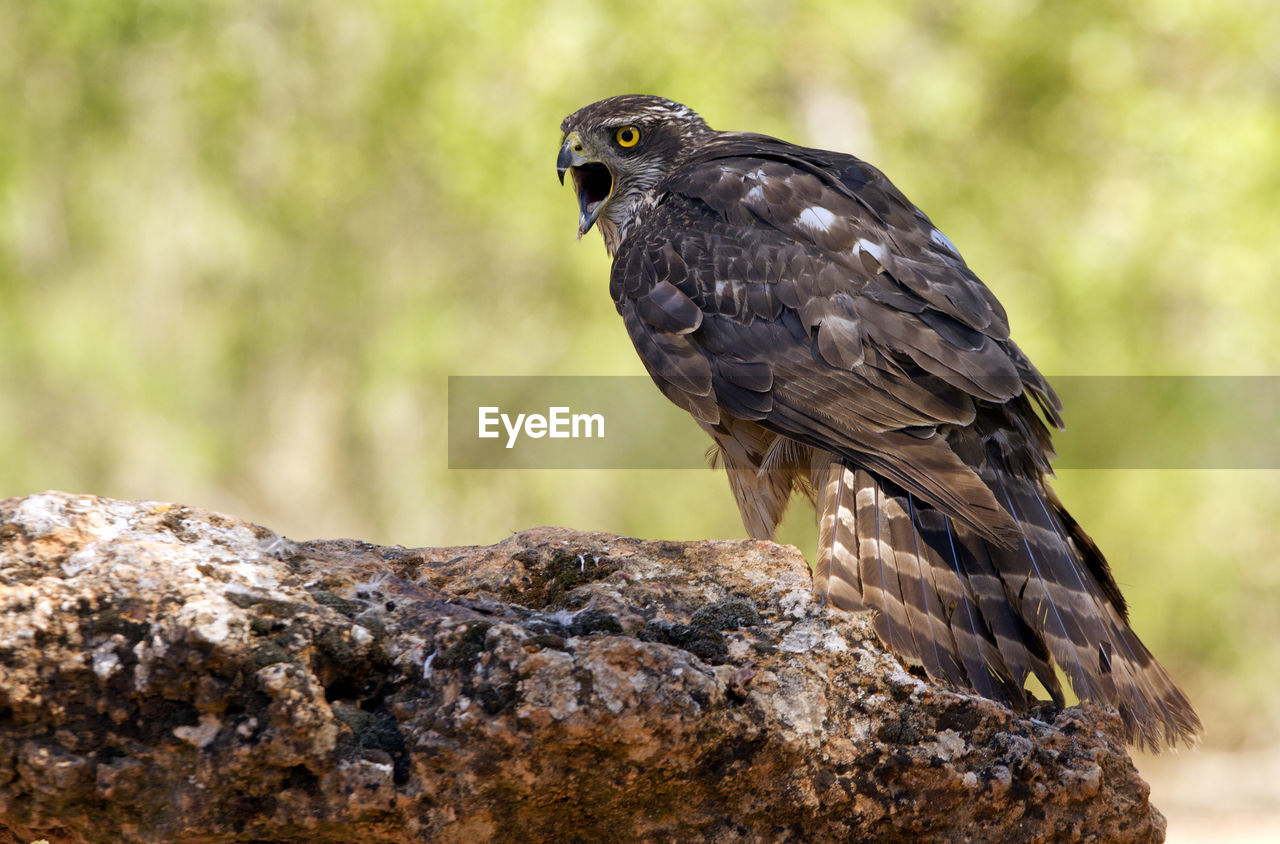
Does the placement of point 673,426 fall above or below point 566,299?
below

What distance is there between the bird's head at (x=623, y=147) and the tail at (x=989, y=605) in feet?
7.00

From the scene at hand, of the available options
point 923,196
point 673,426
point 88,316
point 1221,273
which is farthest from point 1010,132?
point 88,316

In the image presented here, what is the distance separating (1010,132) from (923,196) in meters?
1.06

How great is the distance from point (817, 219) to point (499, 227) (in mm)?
5610

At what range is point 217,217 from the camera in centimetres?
988

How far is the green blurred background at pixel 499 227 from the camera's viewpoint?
905 cm

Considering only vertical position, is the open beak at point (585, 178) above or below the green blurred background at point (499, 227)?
below

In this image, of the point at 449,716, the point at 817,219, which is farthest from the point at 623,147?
the point at 449,716

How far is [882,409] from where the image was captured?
3758 mm

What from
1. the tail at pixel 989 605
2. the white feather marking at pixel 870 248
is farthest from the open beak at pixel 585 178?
the tail at pixel 989 605

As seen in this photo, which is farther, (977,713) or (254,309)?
(254,309)

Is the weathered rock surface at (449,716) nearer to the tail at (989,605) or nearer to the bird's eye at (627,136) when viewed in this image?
the tail at (989,605)

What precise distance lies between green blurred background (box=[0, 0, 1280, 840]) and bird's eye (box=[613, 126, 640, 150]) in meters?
3.77

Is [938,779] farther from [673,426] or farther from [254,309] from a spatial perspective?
[254,309]
